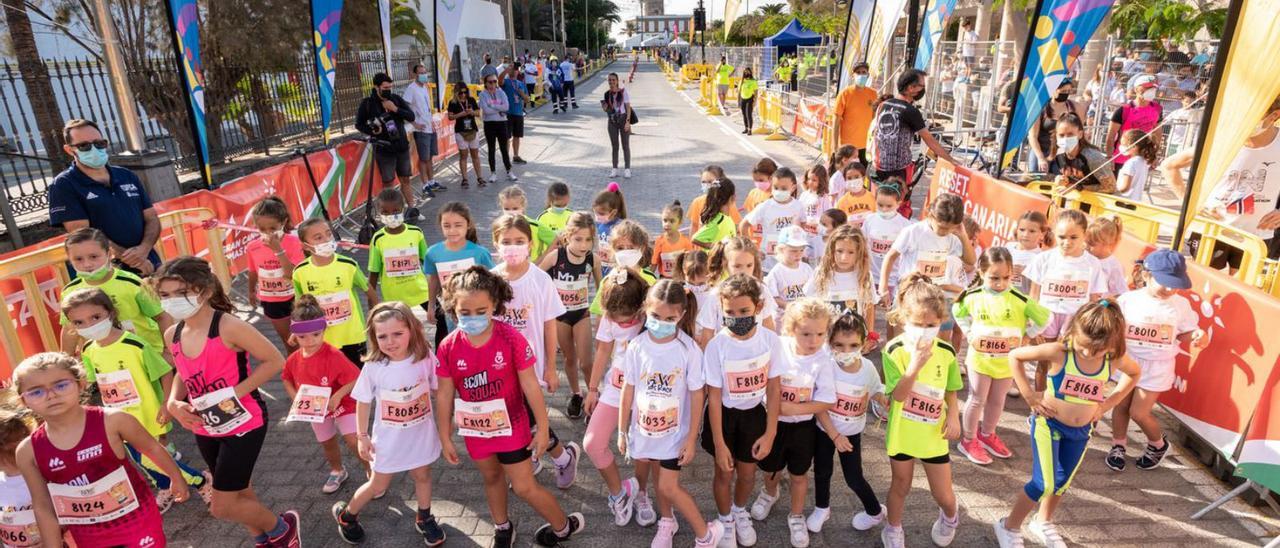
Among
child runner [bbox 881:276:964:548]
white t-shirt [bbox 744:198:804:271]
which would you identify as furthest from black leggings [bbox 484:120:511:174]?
child runner [bbox 881:276:964:548]

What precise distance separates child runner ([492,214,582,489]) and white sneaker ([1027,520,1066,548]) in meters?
2.71

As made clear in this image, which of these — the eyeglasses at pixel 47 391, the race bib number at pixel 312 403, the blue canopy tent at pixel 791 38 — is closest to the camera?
the eyeglasses at pixel 47 391

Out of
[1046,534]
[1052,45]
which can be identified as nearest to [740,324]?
[1046,534]

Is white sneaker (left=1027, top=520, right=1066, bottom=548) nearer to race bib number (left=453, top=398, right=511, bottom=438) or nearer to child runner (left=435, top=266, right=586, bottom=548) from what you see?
child runner (left=435, top=266, right=586, bottom=548)

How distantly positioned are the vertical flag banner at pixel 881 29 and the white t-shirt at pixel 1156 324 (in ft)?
26.7

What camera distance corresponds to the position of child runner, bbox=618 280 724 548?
11.3ft

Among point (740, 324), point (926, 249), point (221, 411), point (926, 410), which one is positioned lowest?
point (926, 410)

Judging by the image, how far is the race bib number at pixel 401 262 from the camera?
543cm

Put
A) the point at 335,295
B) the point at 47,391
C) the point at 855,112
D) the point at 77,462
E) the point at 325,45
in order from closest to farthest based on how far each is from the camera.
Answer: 1. the point at 47,391
2. the point at 77,462
3. the point at 335,295
4. the point at 855,112
5. the point at 325,45

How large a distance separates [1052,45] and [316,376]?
816cm

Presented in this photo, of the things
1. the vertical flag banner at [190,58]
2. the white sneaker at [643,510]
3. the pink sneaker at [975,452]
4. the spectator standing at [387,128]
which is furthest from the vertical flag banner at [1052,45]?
the vertical flag banner at [190,58]

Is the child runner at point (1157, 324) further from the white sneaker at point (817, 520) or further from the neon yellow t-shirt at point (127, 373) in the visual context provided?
the neon yellow t-shirt at point (127, 373)

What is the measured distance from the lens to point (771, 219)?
6.10 m

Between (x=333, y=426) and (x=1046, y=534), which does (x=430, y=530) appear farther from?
(x=1046, y=534)
